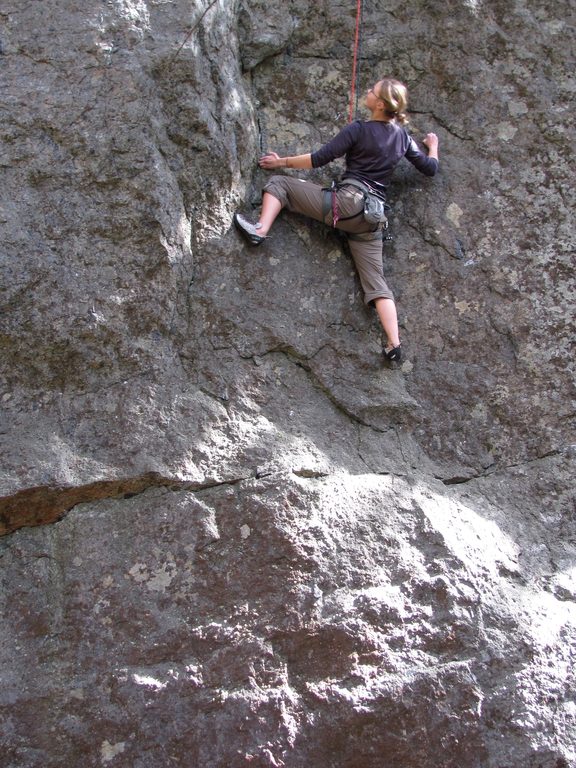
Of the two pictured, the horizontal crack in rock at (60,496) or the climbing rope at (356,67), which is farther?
the climbing rope at (356,67)

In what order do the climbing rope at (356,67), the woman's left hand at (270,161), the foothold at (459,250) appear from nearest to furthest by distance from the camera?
the woman's left hand at (270,161)
the foothold at (459,250)
the climbing rope at (356,67)

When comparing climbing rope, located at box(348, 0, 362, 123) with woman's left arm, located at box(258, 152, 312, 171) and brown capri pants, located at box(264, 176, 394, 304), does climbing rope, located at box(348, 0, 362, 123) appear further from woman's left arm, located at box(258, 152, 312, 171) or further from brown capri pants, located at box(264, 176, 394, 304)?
brown capri pants, located at box(264, 176, 394, 304)

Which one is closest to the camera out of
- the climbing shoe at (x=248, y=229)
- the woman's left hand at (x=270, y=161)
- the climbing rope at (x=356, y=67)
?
the climbing shoe at (x=248, y=229)

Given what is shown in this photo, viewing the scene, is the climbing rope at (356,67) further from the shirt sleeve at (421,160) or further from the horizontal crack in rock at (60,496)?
the horizontal crack in rock at (60,496)

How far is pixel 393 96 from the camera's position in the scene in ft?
11.9

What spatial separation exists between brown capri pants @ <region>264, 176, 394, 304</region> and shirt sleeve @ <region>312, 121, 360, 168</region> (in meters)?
0.12

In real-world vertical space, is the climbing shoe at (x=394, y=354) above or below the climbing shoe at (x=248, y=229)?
below

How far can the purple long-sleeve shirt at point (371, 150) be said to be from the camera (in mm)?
3594

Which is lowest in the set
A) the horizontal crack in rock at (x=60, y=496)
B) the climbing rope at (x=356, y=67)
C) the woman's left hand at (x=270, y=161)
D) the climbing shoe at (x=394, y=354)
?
the horizontal crack in rock at (x=60, y=496)

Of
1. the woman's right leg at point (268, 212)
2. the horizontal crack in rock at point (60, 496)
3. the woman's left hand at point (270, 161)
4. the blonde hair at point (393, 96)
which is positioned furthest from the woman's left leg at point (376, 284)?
the horizontal crack in rock at point (60, 496)

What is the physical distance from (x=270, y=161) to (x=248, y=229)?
1.46 feet

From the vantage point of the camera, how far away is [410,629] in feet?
9.97

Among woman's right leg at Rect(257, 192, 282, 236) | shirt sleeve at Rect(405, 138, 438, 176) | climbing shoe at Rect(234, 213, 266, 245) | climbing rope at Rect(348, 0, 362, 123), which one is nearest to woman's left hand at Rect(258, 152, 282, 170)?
woman's right leg at Rect(257, 192, 282, 236)

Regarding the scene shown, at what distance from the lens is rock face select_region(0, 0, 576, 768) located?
2.90 metres
